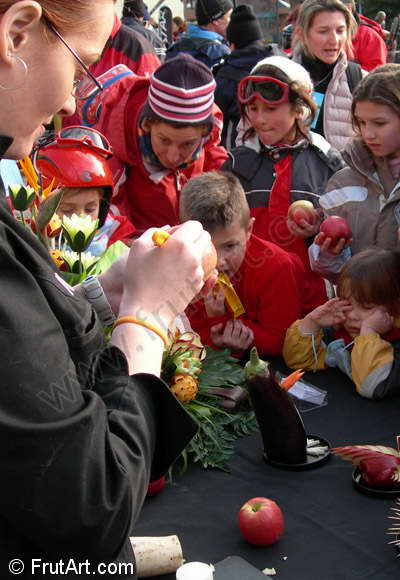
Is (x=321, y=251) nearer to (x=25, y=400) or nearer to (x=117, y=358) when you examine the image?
(x=117, y=358)

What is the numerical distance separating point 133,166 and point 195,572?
241 cm

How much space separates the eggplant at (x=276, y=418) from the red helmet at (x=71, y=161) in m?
1.06

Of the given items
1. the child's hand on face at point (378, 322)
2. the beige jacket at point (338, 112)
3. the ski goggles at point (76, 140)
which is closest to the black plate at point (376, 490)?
the child's hand on face at point (378, 322)

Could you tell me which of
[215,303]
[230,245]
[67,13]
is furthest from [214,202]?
[67,13]

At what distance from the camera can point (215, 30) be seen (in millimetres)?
5836

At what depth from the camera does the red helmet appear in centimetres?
244

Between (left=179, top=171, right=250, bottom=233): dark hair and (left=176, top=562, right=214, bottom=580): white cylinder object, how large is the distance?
1.38 m

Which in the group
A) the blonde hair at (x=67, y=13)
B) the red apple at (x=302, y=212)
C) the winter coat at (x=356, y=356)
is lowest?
the winter coat at (x=356, y=356)

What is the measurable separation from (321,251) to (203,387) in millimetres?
Answer: 855

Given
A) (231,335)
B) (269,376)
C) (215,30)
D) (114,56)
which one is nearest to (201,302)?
(231,335)

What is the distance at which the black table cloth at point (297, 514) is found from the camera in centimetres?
141

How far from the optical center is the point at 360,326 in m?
2.38

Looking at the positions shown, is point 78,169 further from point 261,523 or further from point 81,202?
point 261,523

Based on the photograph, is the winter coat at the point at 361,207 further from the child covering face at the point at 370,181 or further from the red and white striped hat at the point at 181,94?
the red and white striped hat at the point at 181,94
